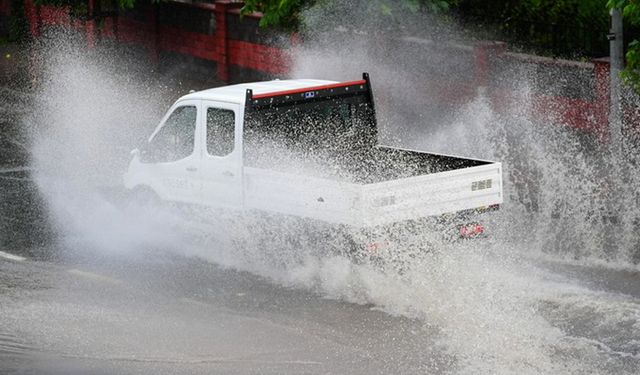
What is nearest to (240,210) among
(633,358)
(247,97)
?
(247,97)

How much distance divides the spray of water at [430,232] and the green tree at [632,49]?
1348 mm

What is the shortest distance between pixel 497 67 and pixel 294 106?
7.84m

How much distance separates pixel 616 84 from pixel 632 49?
129cm

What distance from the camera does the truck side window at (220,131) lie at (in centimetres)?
1370

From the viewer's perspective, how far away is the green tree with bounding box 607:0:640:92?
1513cm

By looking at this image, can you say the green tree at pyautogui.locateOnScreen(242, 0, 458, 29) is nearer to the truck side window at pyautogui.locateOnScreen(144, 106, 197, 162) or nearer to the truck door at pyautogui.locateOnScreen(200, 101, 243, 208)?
the truck side window at pyautogui.locateOnScreen(144, 106, 197, 162)

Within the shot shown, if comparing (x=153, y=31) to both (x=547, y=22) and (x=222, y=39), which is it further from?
(x=547, y=22)

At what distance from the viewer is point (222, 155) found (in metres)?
13.7

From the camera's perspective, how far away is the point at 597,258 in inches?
546

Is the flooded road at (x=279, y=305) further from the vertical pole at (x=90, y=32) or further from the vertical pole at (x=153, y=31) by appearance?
the vertical pole at (x=90, y=32)

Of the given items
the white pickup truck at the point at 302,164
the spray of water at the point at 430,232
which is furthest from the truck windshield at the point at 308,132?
the spray of water at the point at 430,232

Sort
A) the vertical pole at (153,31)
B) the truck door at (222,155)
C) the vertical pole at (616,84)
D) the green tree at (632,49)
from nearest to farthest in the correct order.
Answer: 1. the truck door at (222,155)
2. the green tree at (632,49)
3. the vertical pole at (616,84)
4. the vertical pole at (153,31)

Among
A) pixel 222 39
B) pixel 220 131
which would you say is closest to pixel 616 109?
pixel 220 131

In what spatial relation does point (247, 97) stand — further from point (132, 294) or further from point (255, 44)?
point (255, 44)
